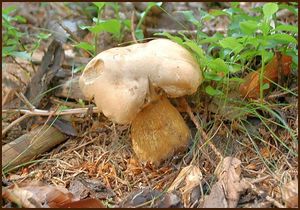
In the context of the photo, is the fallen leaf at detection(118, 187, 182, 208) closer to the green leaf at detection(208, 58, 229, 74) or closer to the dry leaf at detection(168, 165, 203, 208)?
the dry leaf at detection(168, 165, 203, 208)

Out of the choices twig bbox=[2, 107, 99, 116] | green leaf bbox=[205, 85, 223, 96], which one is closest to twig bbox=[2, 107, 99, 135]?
twig bbox=[2, 107, 99, 116]

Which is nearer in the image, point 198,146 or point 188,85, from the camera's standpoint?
point 188,85

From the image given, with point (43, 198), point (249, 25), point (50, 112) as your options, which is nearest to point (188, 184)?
point (43, 198)

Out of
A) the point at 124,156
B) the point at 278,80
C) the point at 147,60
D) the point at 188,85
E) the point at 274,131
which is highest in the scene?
the point at 147,60

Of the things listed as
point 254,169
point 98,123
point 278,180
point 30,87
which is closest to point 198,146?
point 254,169

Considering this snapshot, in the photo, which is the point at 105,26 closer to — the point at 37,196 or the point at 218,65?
the point at 218,65

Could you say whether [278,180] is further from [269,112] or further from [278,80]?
[278,80]
